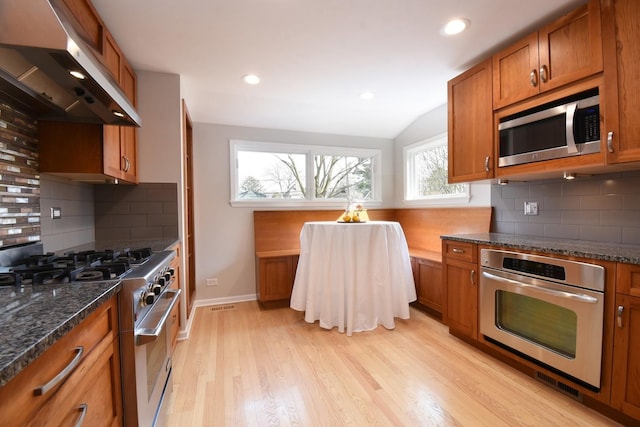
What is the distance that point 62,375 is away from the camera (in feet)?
2.29

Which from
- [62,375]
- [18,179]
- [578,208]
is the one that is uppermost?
[18,179]

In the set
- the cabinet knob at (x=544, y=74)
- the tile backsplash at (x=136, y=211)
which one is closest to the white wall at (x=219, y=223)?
the tile backsplash at (x=136, y=211)

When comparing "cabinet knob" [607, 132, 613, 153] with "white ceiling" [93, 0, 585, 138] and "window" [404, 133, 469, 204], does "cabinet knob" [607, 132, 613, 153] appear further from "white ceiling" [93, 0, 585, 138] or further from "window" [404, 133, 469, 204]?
"window" [404, 133, 469, 204]

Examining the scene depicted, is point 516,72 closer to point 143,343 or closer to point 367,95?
point 367,95

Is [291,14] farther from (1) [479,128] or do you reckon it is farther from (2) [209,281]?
(2) [209,281]

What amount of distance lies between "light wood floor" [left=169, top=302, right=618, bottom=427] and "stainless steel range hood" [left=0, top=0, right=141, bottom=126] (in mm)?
1707

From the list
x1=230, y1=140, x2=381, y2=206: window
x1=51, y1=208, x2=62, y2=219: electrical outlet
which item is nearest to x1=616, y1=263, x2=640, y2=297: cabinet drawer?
x1=230, y1=140, x2=381, y2=206: window

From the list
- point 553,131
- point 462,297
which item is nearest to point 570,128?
point 553,131

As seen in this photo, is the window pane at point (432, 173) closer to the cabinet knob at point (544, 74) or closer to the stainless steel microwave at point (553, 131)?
the stainless steel microwave at point (553, 131)

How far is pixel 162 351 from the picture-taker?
4.94 feet

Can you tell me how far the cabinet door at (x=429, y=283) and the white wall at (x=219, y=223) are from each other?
6.48ft

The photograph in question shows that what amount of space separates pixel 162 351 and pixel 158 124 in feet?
6.03

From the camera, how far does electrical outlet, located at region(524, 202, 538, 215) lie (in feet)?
7.80

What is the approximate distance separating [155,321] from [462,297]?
87.0 inches
